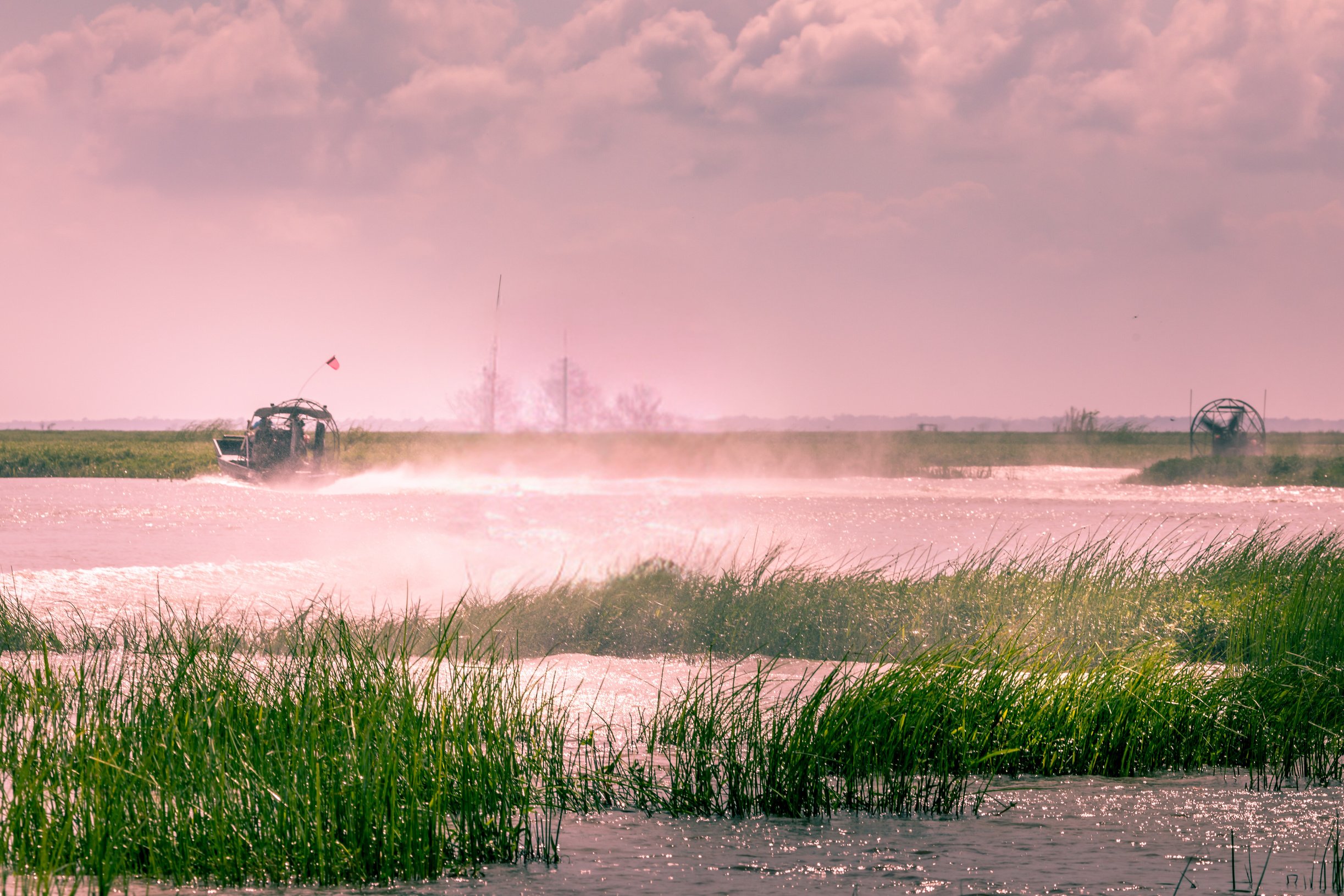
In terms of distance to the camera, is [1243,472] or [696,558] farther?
[1243,472]

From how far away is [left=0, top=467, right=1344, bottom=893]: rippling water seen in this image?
503 centimetres

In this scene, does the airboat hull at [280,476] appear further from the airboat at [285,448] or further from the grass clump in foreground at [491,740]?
the grass clump in foreground at [491,740]

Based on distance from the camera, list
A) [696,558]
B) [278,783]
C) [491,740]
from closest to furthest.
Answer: [278,783]
[491,740]
[696,558]

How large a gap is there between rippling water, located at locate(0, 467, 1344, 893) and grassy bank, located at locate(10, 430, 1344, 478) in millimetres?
4332

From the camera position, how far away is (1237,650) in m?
9.57

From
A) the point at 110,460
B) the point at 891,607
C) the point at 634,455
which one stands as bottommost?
the point at 891,607

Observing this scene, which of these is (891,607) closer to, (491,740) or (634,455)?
(491,740)

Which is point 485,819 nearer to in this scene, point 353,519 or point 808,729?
point 808,729

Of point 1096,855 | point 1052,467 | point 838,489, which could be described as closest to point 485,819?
point 1096,855

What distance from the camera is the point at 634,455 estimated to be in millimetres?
58906

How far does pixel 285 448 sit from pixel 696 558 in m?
30.2

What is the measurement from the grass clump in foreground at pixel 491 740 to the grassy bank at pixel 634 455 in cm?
4024

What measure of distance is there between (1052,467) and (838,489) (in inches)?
671

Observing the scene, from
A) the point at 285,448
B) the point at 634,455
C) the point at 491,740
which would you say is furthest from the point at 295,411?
the point at 491,740
